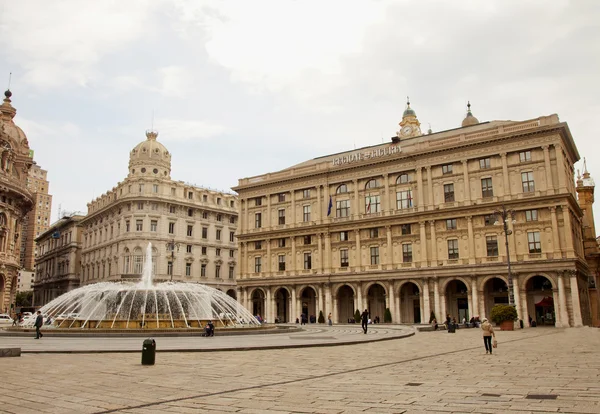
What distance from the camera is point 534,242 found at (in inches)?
1928

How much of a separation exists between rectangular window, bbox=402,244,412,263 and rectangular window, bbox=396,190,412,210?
13.7 ft

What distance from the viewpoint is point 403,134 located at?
267 ft

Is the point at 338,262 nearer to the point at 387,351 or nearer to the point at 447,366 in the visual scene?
the point at 387,351

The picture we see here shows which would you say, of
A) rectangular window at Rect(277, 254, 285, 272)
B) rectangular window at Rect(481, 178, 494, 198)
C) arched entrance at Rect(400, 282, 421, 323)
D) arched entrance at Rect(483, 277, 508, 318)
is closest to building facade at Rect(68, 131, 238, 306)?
rectangular window at Rect(277, 254, 285, 272)

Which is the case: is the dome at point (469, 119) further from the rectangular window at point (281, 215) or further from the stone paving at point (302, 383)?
the stone paving at point (302, 383)

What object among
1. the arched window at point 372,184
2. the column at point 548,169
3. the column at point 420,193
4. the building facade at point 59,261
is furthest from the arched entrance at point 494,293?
the building facade at point 59,261

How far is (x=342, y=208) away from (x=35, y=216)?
396ft

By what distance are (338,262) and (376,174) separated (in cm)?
1079

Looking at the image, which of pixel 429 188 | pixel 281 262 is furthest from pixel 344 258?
pixel 429 188

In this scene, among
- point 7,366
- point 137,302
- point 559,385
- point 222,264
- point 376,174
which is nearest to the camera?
A: point 559,385

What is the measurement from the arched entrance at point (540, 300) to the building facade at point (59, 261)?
73.9 meters

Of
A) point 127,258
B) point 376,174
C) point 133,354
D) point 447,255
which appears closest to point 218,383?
point 133,354

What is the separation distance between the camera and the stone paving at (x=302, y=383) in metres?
8.98

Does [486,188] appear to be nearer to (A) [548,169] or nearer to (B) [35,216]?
(A) [548,169]
